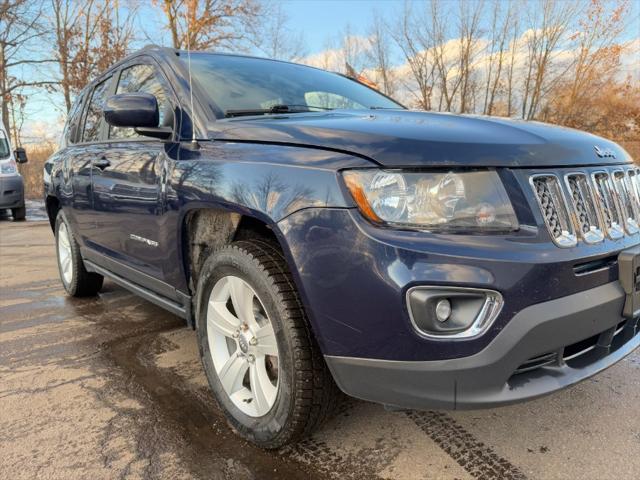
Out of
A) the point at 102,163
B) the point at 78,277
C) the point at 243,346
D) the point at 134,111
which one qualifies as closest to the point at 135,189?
the point at 134,111

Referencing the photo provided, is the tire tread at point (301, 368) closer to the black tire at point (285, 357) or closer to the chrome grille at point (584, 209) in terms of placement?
the black tire at point (285, 357)

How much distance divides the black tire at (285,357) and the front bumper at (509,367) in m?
0.12

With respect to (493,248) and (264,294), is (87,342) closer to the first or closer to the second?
(264,294)

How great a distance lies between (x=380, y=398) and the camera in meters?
1.64

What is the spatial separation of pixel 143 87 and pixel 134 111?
28.9 inches

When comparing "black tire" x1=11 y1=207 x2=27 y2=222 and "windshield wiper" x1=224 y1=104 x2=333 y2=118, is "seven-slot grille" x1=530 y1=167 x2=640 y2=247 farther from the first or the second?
"black tire" x1=11 y1=207 x2=27 y2=222

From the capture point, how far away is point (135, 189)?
2.69m

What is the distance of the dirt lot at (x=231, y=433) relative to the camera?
1866 millimetres

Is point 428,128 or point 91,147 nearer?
point 428,128

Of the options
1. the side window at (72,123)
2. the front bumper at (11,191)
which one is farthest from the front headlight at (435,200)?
the front bumper at (11,191)

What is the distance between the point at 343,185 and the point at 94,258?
265 centimetres

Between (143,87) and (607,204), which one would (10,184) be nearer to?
(143,87)

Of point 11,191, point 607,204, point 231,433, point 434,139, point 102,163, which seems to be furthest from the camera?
point 11,191

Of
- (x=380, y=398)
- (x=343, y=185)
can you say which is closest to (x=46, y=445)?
(x=380, y=398)
